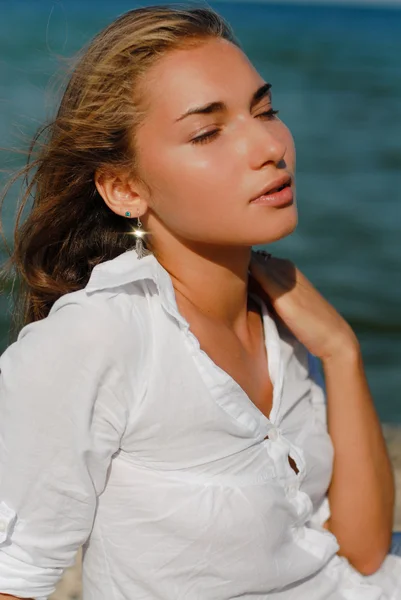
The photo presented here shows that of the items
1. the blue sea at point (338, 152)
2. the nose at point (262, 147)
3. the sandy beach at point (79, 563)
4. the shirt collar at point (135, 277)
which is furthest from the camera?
the blue sea at point (338, 152)

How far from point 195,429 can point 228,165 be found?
1.89ft

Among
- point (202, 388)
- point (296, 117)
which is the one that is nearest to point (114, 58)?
point (202, 388)

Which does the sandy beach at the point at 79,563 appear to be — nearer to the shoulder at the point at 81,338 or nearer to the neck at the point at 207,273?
the neck at the point at 207,273

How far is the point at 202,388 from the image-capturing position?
2.10 meters

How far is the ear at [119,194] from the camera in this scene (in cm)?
232

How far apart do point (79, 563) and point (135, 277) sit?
2115 millimetres

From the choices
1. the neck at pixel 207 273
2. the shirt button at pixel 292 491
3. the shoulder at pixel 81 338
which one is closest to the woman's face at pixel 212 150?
the neck at pixel 207 273

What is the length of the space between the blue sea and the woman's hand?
0.72 metres

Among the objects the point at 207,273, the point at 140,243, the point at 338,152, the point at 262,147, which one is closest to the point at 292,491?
the point at 207,273

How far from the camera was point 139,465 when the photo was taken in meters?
2.08

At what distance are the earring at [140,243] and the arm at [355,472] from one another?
0.59 meters

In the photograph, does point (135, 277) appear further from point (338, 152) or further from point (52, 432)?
point (338, 152)

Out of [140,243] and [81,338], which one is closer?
[81,338]

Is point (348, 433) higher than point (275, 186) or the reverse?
the reverse
